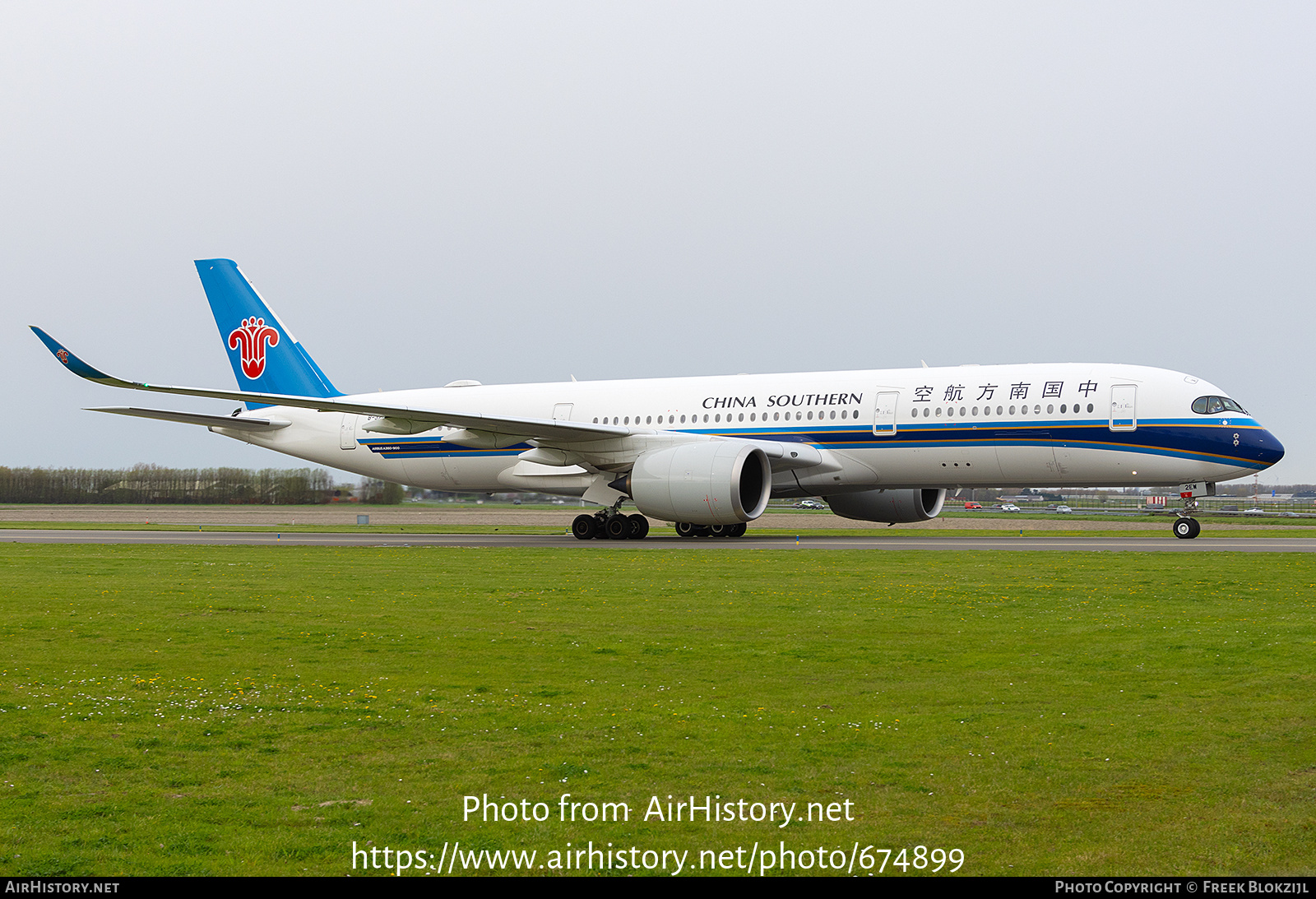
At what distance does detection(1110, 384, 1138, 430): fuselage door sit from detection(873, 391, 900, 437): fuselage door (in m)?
4.54

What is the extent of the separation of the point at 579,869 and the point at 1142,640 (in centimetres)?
702

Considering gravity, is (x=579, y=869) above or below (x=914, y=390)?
below

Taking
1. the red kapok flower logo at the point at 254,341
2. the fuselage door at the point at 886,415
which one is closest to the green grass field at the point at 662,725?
the fuselage door at the point at 886,415

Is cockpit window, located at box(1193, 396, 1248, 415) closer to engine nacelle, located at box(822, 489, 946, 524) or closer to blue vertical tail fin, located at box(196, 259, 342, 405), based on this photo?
engine nacelle, located at box(822, 489, 946, 524)

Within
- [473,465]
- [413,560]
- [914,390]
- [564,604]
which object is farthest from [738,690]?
[473,465]

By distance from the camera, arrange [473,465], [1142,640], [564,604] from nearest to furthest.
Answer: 1. [1142,640]
2. [564,604]
3. [473,465]

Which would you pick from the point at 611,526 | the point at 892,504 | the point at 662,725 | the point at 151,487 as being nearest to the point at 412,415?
the point at 611,526

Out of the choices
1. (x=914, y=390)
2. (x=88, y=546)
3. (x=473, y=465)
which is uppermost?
(x=914, y=390)

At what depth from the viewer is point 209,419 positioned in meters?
30.4

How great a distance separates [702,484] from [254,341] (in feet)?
53.2

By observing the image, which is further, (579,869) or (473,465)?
(473,465)

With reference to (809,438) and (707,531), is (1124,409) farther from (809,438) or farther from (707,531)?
(707,531)
